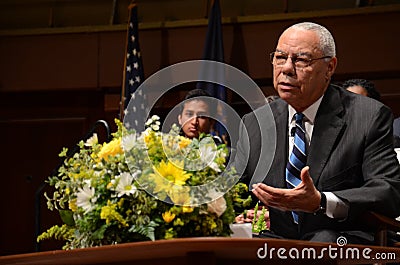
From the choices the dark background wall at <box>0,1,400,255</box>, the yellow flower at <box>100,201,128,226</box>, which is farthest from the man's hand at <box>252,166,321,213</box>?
the dark background wall at <box>0,1,400,255</box>

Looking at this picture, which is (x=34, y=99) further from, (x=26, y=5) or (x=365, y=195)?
(x=365, y=195)

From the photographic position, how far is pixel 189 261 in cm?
178

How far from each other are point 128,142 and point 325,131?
118 centimetres

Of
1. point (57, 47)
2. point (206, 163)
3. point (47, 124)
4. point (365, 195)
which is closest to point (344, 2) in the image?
point (57, 47)

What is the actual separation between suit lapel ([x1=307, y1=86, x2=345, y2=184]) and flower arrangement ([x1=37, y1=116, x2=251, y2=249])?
2.81 ft

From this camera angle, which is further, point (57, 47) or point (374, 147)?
point (57, 47)

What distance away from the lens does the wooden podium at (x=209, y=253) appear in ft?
5.64

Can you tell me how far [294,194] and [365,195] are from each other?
0.41 metres

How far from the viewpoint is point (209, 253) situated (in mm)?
1779

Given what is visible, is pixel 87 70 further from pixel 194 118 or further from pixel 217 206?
pixel 217 206

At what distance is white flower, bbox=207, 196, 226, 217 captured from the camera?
1.98m

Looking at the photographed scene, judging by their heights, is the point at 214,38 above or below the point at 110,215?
above

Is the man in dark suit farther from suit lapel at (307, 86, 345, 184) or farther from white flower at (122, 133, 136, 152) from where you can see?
white flower at (122, 133, 136, 152)

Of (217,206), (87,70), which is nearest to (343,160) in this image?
(217,206)
